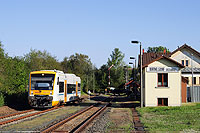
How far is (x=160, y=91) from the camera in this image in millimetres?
28875

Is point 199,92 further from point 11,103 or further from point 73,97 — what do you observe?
point 11,103

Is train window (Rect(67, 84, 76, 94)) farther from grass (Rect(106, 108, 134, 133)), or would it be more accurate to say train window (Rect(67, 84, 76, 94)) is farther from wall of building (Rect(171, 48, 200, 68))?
wall of building (Rect(171, 48, 200, 68))


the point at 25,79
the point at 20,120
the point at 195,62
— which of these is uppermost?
the point at 195,62

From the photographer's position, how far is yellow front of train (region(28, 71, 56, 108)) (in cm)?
2225

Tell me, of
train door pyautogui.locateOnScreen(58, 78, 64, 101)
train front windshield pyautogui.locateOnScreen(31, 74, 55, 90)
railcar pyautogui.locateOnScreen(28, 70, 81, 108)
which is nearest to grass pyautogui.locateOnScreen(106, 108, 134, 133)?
railcar pyautogui.locateOnScreen(28, 70, 81, 108)

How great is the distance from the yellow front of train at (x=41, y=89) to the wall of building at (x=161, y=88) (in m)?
10.6

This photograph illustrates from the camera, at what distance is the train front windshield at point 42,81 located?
22.4 m

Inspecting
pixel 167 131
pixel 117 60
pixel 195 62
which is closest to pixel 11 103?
pixel 167 131

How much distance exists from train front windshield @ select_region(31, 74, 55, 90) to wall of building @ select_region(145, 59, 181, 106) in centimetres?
1061

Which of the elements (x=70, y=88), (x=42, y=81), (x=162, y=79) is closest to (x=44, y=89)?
(x=42, y=81)

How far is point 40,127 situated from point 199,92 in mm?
26461

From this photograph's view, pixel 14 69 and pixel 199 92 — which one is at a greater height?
pixel 14 69

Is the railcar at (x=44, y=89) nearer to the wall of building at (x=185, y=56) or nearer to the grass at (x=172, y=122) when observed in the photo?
the grass at (x=172, y=122)

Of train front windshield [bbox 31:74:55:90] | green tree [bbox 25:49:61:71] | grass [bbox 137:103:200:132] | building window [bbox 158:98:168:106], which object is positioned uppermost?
green tree [bbox 25:49:61:71]
